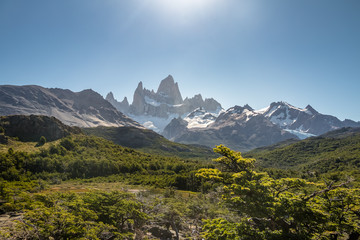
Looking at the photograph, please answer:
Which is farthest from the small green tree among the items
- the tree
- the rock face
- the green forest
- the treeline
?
the tree

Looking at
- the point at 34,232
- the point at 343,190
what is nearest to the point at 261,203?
the point at 343,190

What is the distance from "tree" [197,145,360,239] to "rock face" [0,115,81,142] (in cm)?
11214

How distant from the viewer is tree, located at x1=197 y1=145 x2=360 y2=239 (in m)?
11.8

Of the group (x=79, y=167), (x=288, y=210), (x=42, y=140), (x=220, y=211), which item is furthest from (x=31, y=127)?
(x=288, y=210)

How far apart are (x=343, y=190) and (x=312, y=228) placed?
3209 mm

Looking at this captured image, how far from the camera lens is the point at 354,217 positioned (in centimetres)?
1205

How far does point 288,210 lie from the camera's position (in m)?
12.0

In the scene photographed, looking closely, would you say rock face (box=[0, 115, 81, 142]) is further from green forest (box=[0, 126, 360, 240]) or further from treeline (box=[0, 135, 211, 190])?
green forest (box=[0, 126, 360, 240])

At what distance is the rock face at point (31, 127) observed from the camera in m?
93.8

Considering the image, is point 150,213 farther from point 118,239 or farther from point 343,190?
point 343,190

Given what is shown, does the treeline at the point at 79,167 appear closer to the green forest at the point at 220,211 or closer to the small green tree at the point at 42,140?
the small green tree at the point at 42,140

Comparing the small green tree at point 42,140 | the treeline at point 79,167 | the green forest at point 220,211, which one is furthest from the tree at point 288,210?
the small green tree at point 42,140

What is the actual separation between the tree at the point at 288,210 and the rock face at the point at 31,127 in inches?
4415

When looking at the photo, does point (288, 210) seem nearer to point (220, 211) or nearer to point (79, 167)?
point (220, 211)
